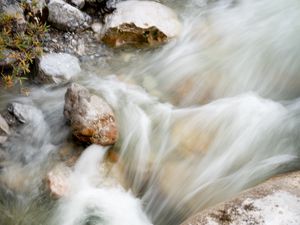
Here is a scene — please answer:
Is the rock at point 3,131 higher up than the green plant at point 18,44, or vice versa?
the green plant at point 18,44

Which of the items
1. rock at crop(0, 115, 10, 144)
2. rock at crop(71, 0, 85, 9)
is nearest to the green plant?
rock at crop(0, 115, 10, 144)

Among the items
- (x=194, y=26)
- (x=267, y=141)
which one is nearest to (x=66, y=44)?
(x=194, y=26)

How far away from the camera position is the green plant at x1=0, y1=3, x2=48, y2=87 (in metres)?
5.36

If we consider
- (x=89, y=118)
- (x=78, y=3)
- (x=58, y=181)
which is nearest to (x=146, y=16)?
(x=78, y=3)

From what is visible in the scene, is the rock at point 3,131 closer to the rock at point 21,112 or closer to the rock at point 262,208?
the rock at point 21,112

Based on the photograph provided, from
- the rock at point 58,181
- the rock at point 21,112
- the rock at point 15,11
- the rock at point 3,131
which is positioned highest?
the rock at point 15,11

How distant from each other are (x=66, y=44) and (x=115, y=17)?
82cm

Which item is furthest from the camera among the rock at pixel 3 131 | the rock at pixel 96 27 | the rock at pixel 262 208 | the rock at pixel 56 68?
the rock at pixel 96 27

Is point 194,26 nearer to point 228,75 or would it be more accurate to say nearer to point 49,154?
point 228,75

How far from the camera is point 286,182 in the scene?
3600 millimetres

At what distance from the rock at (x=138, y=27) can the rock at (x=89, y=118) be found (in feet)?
5.15

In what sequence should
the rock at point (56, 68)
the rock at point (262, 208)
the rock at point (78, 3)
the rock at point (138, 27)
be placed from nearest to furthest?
the rock at point (262, 208) → the rock at point (56, 68) → the rock at point (138, 27) → the rock at point (78, 3)

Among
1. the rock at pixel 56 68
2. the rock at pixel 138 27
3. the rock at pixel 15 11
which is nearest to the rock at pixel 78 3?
the rock at pixel 138 27

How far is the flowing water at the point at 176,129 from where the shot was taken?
4492 mm
